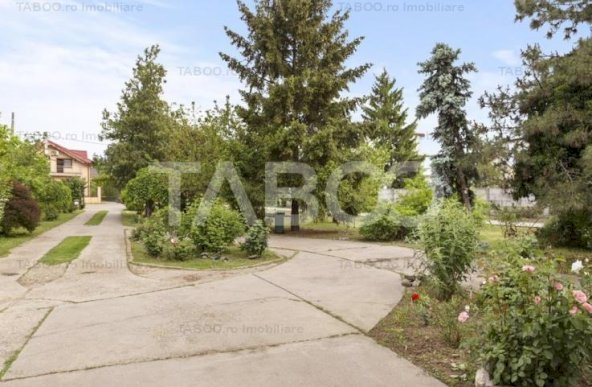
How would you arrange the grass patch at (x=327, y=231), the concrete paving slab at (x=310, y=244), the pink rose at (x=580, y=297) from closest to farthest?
the pink rose at (x=580, y=297), the concrete paving slab at (x=310, y=244), the grass patch at (x=327, y=231)

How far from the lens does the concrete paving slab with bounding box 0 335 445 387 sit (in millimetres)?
4012

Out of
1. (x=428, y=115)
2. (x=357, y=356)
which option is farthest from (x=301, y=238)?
(x=357, y=356)

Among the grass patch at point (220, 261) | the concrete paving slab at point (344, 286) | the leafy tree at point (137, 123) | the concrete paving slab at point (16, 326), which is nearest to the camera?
the concrete paving slab at point (16, 326)

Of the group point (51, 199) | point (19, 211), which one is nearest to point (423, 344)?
point (19, 211)

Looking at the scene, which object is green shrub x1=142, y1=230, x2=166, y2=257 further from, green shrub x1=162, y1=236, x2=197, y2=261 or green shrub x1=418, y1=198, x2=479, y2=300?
green shrub x1=418, y1=198, x2=479, y2=300

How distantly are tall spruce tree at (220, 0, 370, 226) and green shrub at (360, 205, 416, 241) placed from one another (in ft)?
9.07

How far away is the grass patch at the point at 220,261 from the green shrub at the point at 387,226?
460cm

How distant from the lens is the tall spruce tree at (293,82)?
16.6 meters

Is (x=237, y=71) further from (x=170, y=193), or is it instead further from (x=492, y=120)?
(x=492, y=120)

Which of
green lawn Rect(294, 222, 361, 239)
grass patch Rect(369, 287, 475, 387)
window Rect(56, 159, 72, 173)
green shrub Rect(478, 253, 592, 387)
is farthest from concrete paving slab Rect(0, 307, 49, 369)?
window Rect(56, 159, 72, 173)

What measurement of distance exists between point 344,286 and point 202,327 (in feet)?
10.6

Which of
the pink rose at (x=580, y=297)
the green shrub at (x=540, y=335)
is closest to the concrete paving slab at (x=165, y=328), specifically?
the green shrub at (x=540, y=335)

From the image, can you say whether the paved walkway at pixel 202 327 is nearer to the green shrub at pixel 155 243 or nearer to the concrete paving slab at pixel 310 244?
the green shrub at pixel 155 243

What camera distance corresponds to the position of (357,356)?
4.66 metres
